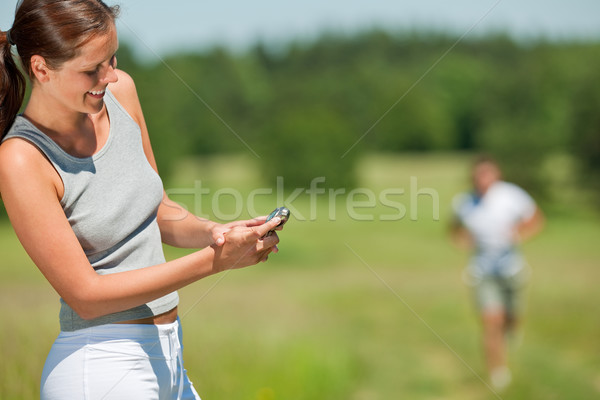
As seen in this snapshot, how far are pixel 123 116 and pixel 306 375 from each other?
12.6 feet

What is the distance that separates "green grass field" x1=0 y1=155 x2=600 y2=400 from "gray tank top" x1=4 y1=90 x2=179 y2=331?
7.34 ft

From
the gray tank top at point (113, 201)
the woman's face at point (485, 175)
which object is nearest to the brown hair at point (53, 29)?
the gray tank top at point (113, 201)

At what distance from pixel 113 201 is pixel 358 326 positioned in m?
8.98

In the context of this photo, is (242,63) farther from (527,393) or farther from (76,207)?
(76,207)

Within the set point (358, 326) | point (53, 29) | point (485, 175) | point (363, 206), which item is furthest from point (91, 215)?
point (363, 206)

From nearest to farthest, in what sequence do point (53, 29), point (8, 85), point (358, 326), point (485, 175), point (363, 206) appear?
point (53, 29) → point (8, 85) → point (485, 175) → point (358, 326) → point (363, 206)

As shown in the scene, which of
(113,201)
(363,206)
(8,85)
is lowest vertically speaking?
(363,206)

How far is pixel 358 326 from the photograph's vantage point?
Result: 10297 millimetres

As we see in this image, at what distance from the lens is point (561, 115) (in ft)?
101

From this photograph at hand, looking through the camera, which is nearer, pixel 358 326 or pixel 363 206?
pixel 358 326

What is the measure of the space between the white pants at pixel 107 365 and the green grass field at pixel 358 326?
2.17 metres

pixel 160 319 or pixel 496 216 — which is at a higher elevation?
pixel 160 319

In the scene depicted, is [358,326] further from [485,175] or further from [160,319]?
[160,319]

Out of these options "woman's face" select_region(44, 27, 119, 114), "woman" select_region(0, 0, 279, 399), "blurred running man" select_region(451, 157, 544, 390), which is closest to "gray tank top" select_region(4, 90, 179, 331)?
"woman" select_region(0, 0, 279, 399)
